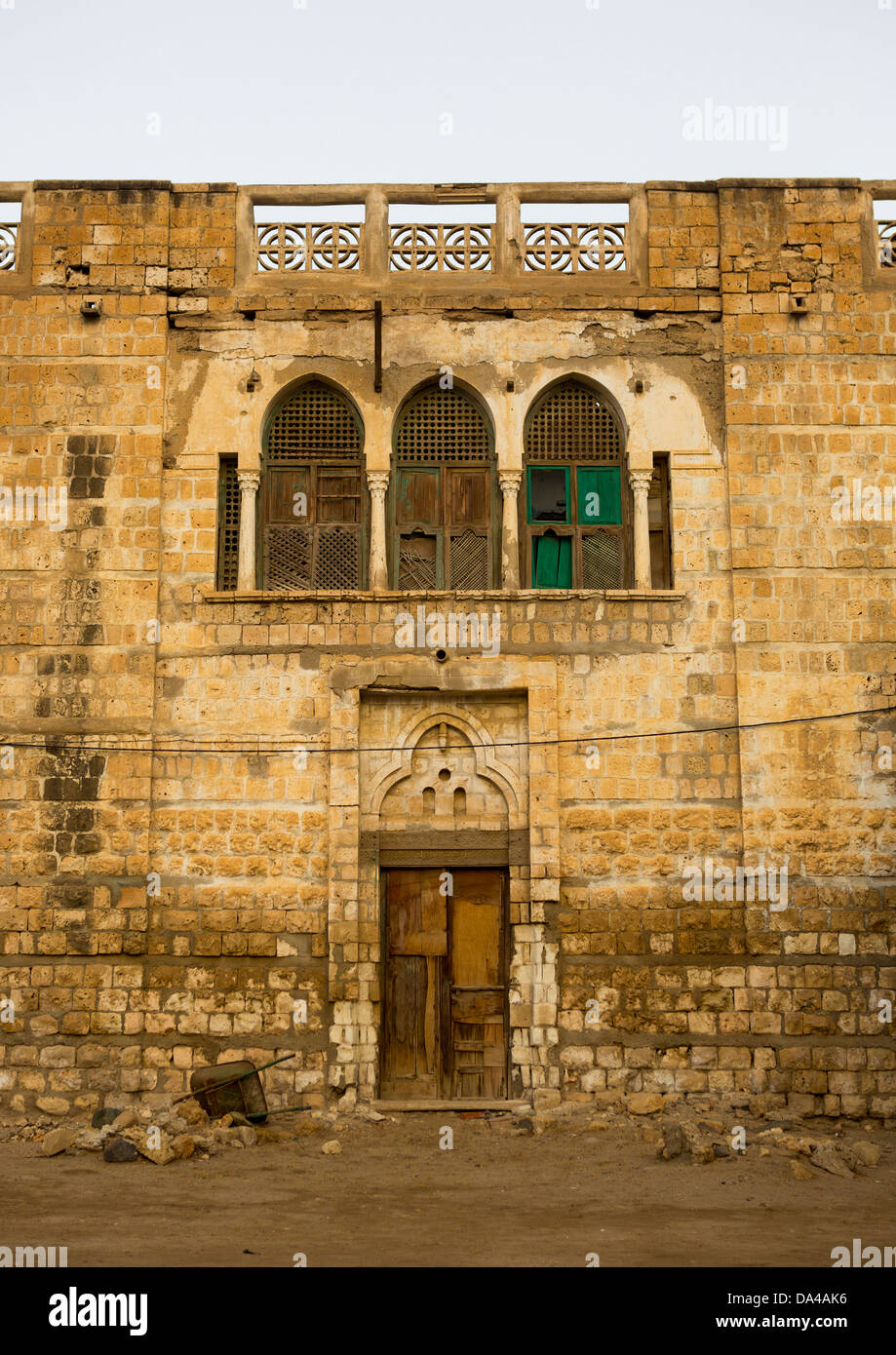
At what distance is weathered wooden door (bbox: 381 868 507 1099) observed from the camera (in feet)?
40.0

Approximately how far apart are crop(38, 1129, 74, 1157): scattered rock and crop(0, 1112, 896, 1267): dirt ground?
3.1 inches

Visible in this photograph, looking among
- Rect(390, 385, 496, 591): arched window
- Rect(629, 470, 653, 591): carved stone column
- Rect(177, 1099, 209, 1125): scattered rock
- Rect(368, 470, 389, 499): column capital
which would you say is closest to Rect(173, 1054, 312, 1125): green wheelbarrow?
Rect(177, 1099, 209, 1125): scattered rock

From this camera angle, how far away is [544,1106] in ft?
38.7

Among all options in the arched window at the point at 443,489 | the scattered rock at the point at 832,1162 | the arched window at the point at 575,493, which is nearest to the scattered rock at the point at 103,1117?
the arched window at the point at 443,489

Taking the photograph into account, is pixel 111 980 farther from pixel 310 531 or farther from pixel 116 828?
pixel 310 531

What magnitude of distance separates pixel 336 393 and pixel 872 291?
504 cm

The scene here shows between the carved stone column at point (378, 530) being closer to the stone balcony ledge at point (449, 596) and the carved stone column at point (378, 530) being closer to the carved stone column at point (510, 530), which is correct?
the stone balcony ledge at point (449, 596)

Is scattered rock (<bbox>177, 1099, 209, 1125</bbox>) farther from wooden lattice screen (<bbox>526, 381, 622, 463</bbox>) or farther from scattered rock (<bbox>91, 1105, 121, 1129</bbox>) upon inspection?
wooden lattice screen (<bbox>526, 381, 622, 463</bbox>)

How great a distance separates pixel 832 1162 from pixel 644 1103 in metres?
1.74

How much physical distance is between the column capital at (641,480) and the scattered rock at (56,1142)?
24.0ft

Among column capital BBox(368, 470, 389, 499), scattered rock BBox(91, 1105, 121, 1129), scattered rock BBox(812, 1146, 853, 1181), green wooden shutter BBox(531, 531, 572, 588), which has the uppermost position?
column capital BBox(368, 470, 389, 499)

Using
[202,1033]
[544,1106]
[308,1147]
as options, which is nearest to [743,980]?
[544,1106]

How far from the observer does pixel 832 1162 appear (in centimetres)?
1041

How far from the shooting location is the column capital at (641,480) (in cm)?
1277
